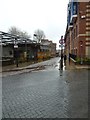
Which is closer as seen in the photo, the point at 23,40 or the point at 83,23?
the point at 83,23

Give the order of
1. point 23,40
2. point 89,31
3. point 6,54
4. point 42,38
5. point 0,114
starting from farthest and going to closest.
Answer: point 42,38
point 6,54
point 23,40
point 89,31
point 0,114

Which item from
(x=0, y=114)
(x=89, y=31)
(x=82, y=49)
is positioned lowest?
(x=0, y=114)

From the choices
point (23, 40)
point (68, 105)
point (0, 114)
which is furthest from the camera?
point (23, 40)

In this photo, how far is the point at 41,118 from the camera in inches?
237

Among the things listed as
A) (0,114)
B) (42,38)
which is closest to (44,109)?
(0,114)

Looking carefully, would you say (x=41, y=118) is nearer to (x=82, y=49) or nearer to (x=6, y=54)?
(x=82, y=49)

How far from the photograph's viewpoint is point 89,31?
28.6 meters

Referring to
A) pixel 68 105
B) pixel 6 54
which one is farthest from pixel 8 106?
pixel 6 54

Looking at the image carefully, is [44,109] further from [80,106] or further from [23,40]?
[23,40]

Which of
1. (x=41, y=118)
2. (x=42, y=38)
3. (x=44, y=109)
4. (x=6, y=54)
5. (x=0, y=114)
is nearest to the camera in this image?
(x=41, y=118)

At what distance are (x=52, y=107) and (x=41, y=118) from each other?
124 cm

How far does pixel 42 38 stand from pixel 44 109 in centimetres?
11085

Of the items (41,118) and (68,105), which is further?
(68,105)

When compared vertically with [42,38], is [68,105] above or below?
below
